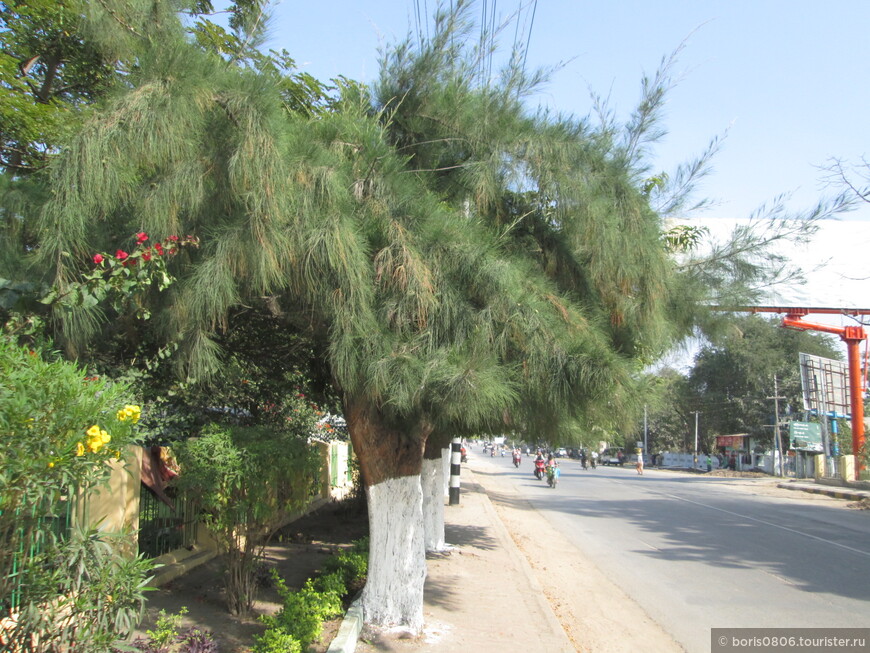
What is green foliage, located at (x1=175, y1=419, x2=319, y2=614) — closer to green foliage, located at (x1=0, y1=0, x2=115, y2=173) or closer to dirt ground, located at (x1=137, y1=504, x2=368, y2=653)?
dirt ground, located at (x1=137, y1=504, x2=368, y2=653)

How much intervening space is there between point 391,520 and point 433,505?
16.4 ft

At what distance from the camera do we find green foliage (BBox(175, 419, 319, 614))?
5770 millimetres

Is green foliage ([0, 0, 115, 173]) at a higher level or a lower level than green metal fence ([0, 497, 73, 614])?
higher

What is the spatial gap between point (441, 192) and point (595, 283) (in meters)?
1.42

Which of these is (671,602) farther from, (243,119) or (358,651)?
(243,119)

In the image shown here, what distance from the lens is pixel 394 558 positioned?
18.8 ft

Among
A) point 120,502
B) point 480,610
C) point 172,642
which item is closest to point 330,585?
point 480,610

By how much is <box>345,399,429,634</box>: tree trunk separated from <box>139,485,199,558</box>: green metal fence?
2383 mm

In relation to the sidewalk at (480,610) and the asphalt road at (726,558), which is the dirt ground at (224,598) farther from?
the asphalt road at (726,558)

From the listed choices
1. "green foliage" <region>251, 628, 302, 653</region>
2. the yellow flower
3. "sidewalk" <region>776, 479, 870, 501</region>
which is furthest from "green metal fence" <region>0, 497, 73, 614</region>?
"sidewalk" <region>776, 479, 870, 501</region>

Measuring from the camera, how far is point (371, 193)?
4.92 meters

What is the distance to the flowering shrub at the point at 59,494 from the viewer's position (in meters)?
2.89

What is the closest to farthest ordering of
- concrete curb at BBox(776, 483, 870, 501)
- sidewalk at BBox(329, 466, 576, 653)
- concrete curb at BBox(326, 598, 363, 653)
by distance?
concrete curb at BBox(326, 598, 363, 653)
sidewalk at BBox(329, 466, 576, 653)
concrete curb at BBox(776, 483, 870, 501)

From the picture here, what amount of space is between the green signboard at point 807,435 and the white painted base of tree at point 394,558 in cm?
3770
